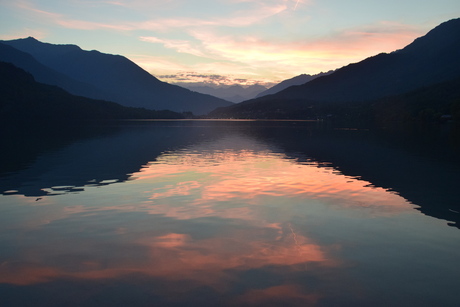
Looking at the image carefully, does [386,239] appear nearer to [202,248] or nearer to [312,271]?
[312,271]

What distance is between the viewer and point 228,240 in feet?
57.9

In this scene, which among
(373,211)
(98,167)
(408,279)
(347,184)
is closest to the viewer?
(408,279)

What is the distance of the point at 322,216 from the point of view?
22.3 metres

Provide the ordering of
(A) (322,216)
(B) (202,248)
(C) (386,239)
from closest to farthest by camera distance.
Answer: (B) (202,248), (C) (386,239), (A) (322,216)

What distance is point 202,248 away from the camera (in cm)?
1648

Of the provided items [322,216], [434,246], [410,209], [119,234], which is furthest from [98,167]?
[434,246]

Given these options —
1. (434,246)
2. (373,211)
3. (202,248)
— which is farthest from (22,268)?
(373,211)

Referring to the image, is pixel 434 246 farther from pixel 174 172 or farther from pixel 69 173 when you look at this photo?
pixel 69 173

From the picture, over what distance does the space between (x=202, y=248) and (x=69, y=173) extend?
1082 inches

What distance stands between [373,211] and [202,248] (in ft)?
42.4

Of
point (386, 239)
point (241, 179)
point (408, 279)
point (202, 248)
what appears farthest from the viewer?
point (241, 179)

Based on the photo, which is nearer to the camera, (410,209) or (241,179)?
(410,209)

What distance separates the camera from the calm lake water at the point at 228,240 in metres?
12.4

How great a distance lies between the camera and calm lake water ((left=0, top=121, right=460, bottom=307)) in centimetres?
1236
